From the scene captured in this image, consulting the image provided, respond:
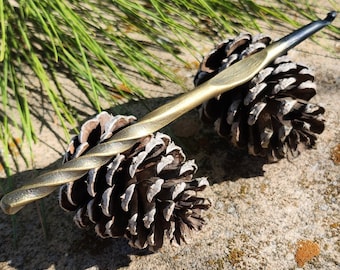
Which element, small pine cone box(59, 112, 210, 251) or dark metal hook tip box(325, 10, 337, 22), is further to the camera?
dark metal hook tip box(325, 10, 337, 22)

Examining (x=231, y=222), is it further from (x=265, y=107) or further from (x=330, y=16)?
(x=330, y=16)

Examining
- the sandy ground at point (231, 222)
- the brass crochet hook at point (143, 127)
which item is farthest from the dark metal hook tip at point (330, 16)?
the sandy ground at point (231, 222)

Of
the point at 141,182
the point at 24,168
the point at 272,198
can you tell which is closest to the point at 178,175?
the point at 141,182

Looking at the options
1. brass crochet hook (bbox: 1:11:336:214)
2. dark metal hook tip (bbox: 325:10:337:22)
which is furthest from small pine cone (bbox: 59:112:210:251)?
dark metal hook tip (bbox: 325:10:337:22)

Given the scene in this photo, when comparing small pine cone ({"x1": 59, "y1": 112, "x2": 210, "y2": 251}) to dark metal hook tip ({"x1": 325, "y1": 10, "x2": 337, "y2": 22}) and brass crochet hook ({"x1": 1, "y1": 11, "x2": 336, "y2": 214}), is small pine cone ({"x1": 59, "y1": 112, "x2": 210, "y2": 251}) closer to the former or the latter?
brass crochet hook ({"x1": 1, "y1": 11, "x2": 336, "y2": 214})

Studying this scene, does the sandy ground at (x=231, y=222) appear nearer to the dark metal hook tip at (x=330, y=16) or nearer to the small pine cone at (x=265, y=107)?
the small pine cone at (x=265, y=107)

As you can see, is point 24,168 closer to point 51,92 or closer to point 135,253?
point 51,92
